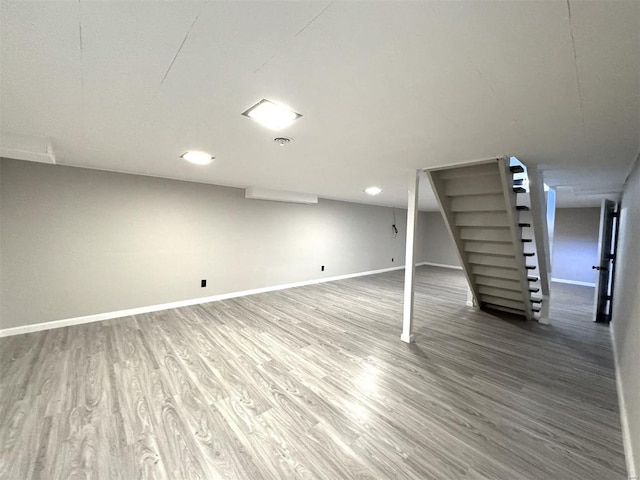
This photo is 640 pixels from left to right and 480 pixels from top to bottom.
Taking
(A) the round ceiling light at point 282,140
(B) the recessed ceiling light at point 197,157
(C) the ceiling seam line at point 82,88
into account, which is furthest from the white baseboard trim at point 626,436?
(B) the recessed ceiling light at point 197,157

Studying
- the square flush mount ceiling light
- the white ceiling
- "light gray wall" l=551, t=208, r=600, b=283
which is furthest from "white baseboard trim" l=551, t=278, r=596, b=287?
the square flush mount ceiling light

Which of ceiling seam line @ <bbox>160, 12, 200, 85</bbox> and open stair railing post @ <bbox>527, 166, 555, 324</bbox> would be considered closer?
ceiling seam line @ <bbox>160, 12, 200, 85</bbox>

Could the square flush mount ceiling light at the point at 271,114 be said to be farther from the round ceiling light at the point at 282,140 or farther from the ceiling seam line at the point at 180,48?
the ceiling seam line at the point at 180,48

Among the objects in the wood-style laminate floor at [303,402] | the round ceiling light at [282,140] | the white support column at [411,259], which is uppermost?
the round ceiling light at [282,140]

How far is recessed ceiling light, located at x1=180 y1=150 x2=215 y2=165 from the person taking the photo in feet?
8.11

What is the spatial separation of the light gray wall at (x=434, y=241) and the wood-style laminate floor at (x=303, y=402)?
5.66m

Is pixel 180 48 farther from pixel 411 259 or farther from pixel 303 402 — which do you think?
pixel 411 259

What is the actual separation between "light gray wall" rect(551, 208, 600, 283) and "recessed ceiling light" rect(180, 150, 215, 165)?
30.1 feet

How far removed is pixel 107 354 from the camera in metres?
2.55

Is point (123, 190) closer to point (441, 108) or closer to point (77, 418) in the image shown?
point (77, 418)

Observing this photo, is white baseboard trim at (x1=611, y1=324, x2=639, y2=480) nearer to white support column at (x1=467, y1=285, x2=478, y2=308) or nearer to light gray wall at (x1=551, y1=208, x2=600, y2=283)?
white support column at (x1=467, y1=285, x2=478, y2=308)

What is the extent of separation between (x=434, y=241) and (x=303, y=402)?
28.7 ft

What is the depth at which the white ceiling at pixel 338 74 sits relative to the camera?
2.62ft

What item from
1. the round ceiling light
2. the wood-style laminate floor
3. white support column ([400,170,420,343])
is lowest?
the wood-style laminate floor
